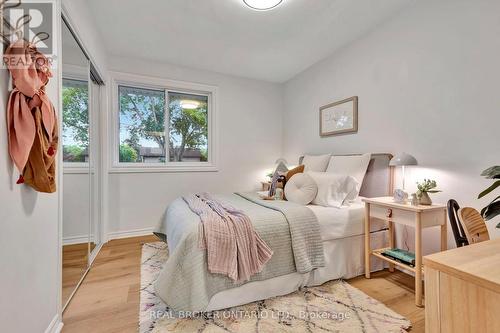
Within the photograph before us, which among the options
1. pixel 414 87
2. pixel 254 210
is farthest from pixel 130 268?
pixel 414 87

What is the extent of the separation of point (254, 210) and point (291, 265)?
0.53 meters

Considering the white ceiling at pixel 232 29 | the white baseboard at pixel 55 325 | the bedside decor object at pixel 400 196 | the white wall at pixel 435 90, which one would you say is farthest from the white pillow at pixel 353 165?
the white baseboard at pixel 55 325

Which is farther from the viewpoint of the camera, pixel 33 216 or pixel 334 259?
pixel 334 259

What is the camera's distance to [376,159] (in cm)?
247

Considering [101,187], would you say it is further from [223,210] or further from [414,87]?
[414,87]

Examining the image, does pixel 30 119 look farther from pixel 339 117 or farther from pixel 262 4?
pixel 339 117

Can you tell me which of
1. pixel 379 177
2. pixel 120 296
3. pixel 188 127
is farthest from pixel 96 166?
pixel 379 177

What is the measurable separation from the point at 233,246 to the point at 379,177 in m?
1.71

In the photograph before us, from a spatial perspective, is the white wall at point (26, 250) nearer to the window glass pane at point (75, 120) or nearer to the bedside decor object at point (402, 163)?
the window glass pane at point (75, 120)

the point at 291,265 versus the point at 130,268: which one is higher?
the point at 291,265

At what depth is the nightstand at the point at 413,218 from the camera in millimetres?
1741

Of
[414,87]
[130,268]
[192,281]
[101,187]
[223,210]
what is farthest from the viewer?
[101,187]

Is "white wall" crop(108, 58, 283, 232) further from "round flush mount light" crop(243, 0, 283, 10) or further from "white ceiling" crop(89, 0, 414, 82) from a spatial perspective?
"round flush mount light" crop(243, 0, 283, 10)

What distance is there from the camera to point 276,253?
1797 millimetres
